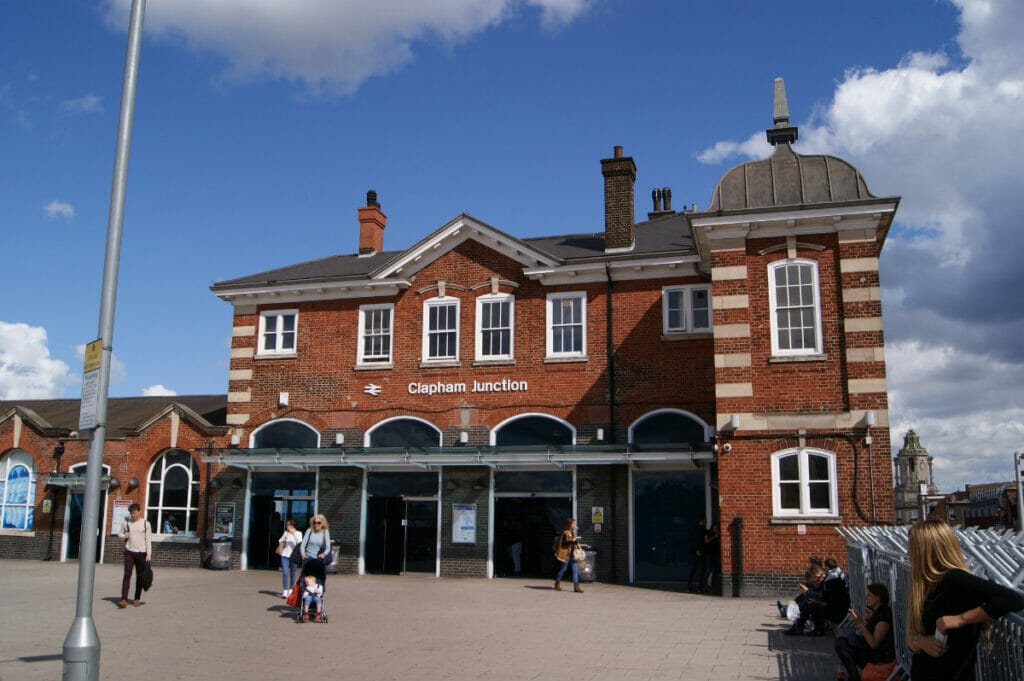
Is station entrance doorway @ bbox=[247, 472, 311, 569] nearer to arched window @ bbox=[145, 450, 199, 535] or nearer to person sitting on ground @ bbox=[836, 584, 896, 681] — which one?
arched window @ bbox=[145, 450, 199, 535]

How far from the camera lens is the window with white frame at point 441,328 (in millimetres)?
24531

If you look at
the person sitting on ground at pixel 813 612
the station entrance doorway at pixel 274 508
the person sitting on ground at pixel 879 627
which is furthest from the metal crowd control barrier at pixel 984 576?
the station entrance doorway at pixel 274 508

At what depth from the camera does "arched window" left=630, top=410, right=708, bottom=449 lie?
22.1m

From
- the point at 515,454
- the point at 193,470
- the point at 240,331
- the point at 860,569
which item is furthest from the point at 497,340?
the point at 860,569

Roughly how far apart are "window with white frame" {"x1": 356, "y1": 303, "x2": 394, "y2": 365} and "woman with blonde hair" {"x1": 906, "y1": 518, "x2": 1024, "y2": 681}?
806 inches

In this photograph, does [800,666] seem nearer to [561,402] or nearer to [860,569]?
[860,569]

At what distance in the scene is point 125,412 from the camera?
30781 mm

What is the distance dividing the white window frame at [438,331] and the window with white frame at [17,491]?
13.1 meters

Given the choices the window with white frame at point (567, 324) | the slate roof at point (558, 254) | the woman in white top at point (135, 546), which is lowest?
the woman in white top at point (135, 546)

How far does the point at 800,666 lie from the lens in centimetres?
1057

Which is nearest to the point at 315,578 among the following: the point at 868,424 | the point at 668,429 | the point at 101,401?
the point at 101,401

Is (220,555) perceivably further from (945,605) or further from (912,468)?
(912,468)

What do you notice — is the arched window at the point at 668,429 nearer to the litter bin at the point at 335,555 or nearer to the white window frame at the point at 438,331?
the white window frame at the point at 438,331

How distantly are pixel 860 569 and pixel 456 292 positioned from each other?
14.8 m
